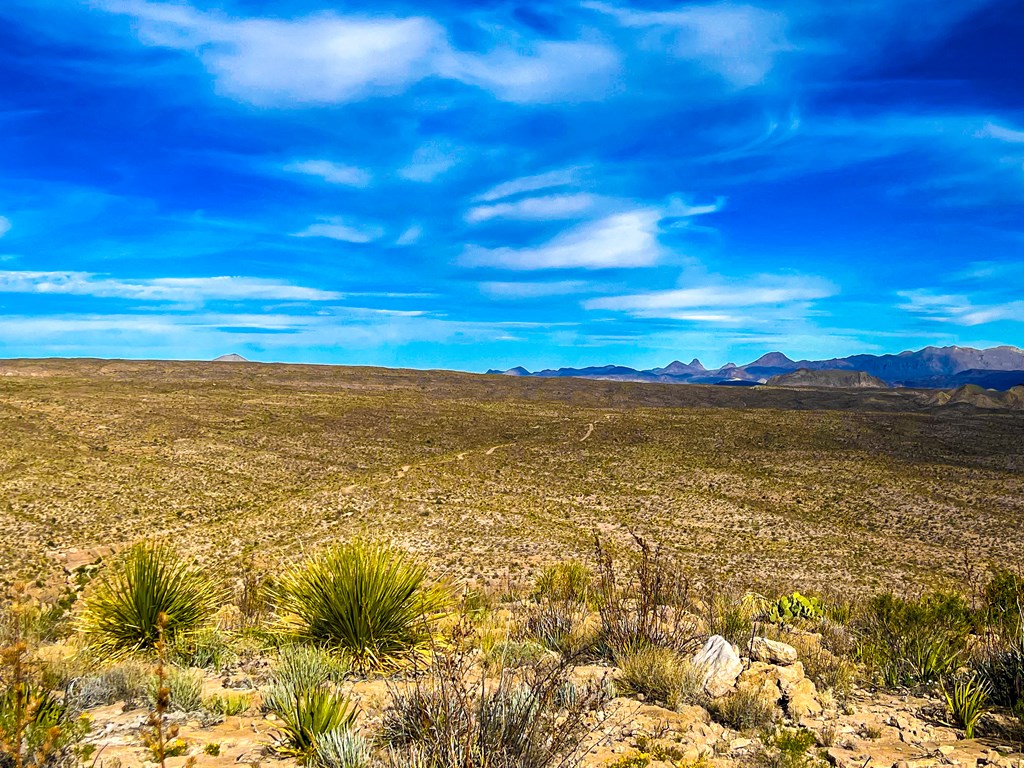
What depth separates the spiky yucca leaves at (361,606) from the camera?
5.93 metres

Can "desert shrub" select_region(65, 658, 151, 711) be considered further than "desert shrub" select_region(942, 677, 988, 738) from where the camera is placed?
Yes

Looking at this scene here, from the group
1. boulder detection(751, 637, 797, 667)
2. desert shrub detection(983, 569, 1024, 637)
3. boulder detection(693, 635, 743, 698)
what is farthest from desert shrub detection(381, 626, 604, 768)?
desert shrub detection(983, 569, 1024, 637)

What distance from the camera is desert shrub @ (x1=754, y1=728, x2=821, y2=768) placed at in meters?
3.88

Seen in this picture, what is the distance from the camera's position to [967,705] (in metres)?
4.65

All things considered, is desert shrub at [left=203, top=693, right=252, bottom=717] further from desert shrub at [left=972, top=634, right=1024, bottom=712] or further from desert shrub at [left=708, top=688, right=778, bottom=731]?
desert shrub at [left=972, top=634, right=1024, bottom=712]

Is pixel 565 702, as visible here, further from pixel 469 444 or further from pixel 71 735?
pixel 469 444

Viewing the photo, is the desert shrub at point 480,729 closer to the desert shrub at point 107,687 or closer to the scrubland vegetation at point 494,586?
the scrubland vegetation at point 494,586

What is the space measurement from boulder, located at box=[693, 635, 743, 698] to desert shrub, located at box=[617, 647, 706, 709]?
13 centimetres

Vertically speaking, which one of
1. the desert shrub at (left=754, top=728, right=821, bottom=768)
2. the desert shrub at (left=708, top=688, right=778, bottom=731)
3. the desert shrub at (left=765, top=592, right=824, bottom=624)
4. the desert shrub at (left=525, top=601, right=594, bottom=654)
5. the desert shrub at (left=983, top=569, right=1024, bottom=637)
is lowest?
the desert shrub at (left=765, top=592, right=824, bottom=624)

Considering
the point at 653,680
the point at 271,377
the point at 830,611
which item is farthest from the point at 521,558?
the point at 271,377

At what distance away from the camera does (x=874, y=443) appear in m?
48.9

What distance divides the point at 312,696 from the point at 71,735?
1536 mm

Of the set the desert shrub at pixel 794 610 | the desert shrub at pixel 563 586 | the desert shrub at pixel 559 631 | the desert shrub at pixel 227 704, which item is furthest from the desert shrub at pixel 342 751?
the desert shrub at pixel 794 610

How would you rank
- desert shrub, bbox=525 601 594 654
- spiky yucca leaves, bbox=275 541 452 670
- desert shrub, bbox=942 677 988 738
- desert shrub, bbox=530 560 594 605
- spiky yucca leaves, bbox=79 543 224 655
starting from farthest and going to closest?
1. desert shrub, bbox=530 560 594 605
2. desert shrub, bbox=525 601 594 654
3. spiky yucca leaves, bbox=79 543 224 655
4. spiky yucca leaves, bbox=275 541 452 670
5. desert shrub, bbox=942 677 988 738
